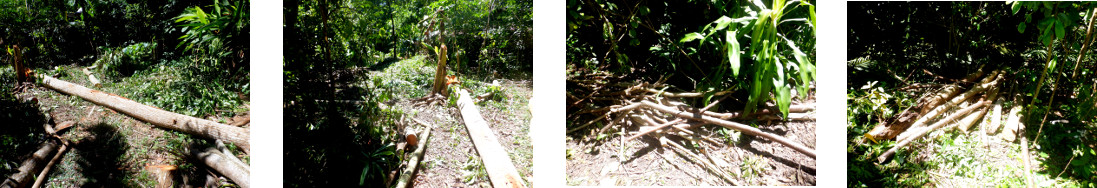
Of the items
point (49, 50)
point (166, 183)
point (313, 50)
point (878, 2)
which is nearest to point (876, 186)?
point (878, 2)

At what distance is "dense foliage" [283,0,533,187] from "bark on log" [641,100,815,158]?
23.0 inches

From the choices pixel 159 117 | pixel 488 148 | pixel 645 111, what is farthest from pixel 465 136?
pixel 159 117

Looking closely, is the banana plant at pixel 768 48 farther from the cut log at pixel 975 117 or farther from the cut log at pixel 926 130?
the cut log at pixel 975 117

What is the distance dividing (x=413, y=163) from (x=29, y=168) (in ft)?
5.12

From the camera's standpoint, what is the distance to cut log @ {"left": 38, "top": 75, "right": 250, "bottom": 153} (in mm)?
1873

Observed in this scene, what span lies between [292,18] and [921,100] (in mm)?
2475

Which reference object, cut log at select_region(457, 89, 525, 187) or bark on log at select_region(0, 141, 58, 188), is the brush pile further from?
bark on log at select_region(0, 141, 58, 188)

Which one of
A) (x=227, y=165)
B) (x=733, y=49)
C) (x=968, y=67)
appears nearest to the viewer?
(x=733, y=49)

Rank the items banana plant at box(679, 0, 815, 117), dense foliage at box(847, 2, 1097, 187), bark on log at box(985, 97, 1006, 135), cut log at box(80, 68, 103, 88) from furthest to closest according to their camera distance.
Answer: cut log at box(80, 68, 103, 88)
bark on log at box(985, 97, 1006, 135)
dense foliage at box(847, 2, 1097, 187)
banana plant at box(679, 0, 815, 117)

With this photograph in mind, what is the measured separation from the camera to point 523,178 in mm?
1724

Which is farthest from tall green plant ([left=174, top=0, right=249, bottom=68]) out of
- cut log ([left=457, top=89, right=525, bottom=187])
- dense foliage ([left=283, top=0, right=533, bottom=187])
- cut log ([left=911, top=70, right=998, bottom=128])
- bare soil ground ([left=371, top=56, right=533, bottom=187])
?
cut log ([left=911, top=70, right=998, bottom=128])

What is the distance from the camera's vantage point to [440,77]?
1.78m

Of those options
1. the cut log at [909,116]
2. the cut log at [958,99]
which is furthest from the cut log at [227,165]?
the cut log at [958,99]

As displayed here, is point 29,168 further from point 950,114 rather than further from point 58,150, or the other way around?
point 950,114
